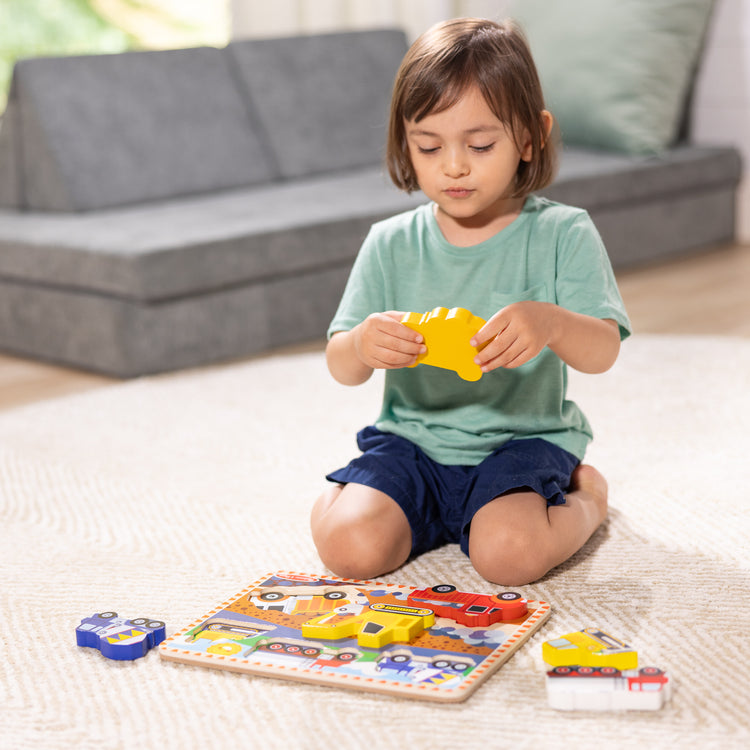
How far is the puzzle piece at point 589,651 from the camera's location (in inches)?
36.6

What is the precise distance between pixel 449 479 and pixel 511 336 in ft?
0.77

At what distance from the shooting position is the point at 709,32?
10.4ft

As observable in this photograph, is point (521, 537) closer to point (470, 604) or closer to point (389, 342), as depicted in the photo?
point (470, 604)

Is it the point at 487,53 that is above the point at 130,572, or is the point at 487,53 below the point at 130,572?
above

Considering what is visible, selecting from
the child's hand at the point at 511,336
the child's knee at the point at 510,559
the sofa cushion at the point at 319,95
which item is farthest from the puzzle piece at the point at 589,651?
the sofa cushion at the point at 319,95

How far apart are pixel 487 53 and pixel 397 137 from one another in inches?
5.2

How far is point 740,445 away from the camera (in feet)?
5.13

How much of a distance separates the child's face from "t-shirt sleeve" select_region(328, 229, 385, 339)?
0.11 m

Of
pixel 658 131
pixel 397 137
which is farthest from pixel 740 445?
pixel 658 131

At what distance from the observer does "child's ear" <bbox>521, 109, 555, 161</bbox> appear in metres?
1.19

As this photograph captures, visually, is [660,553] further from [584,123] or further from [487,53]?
[584,123]

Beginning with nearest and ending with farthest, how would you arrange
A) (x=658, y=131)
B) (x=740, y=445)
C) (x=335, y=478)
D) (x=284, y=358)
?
(x=335, y=478), (x=740, y=445), (x=284, y=358), (x=658, y=131)

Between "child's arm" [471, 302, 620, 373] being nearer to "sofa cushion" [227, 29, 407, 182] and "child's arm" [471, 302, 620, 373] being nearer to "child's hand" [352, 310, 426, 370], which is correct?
"child's hand" [352, 310, 426, 370]

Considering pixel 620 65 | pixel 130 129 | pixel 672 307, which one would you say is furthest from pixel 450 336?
pixel 620 65
